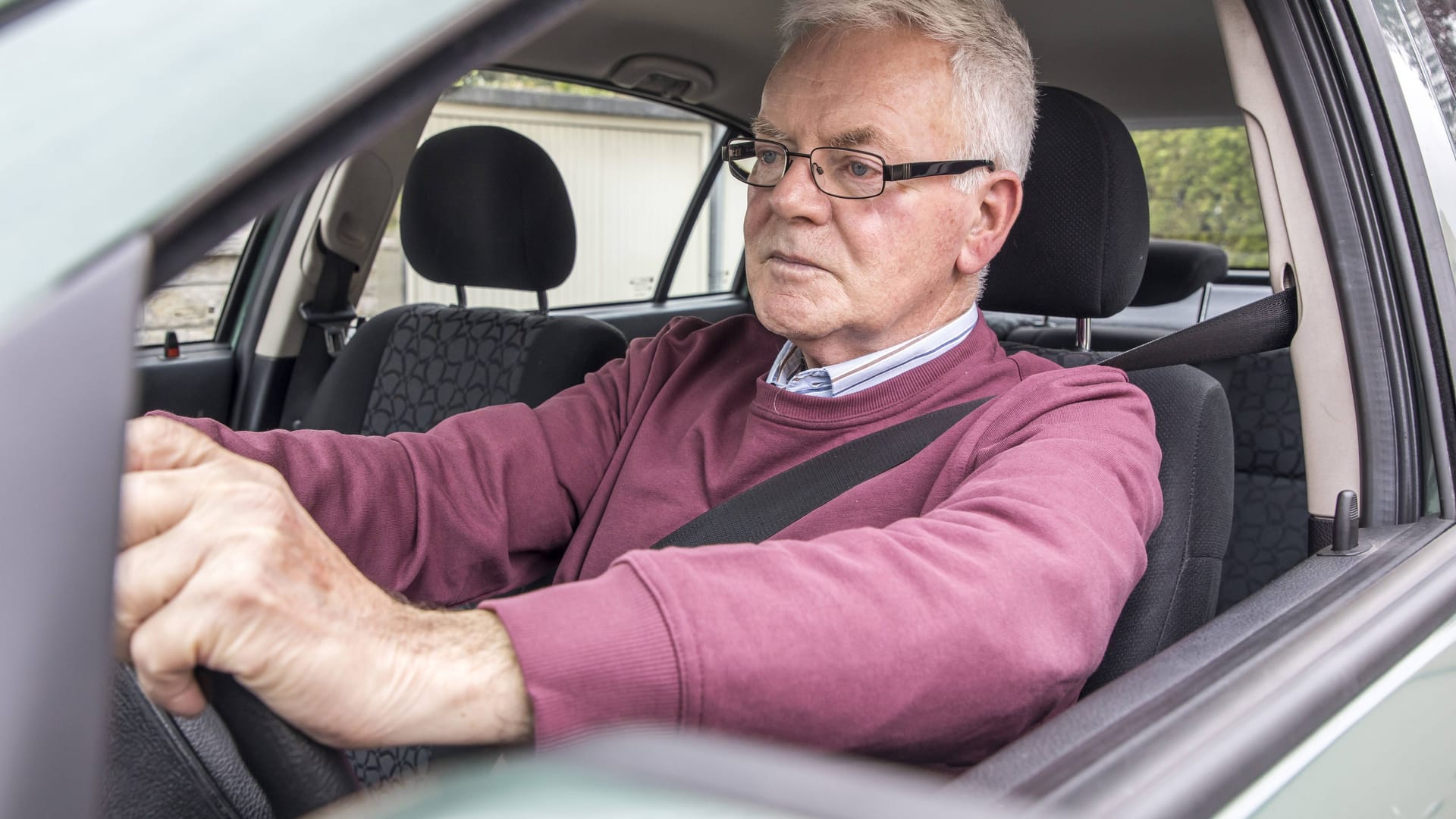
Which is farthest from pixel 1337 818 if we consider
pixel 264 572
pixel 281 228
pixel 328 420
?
pixel 281 228

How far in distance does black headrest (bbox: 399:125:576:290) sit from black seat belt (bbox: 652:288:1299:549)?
1.41 m

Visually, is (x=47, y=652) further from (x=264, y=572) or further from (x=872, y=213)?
(x=872, y=213)

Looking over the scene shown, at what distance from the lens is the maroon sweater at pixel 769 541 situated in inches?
29.5

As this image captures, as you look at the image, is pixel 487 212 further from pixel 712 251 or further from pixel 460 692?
pixel 712 251

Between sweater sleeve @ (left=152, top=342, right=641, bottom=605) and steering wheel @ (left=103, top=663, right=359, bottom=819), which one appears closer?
steering wheel @ (left=103, top=663, right=359, bottom=819)

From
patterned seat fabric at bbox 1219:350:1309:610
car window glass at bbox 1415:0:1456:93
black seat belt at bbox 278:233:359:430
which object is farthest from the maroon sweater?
black seat belt at bbox 278:233:359:430

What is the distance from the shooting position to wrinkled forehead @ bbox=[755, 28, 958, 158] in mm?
1490

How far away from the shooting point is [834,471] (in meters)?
1.37

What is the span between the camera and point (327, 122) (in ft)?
1.87

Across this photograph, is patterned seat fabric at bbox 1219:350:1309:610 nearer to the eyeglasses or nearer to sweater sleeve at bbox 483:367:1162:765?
the eyeglasses

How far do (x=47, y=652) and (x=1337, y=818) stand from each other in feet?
2.81

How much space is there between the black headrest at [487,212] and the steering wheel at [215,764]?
6.46ft

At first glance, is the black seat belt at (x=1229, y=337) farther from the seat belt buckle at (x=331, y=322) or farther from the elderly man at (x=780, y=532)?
the seat belt buckle at (x=331, y=322)

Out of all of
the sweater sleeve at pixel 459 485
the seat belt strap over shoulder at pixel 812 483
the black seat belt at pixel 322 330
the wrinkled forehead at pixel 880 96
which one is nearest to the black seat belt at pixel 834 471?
the seat belt strap over shoulder at pixel 812 483
